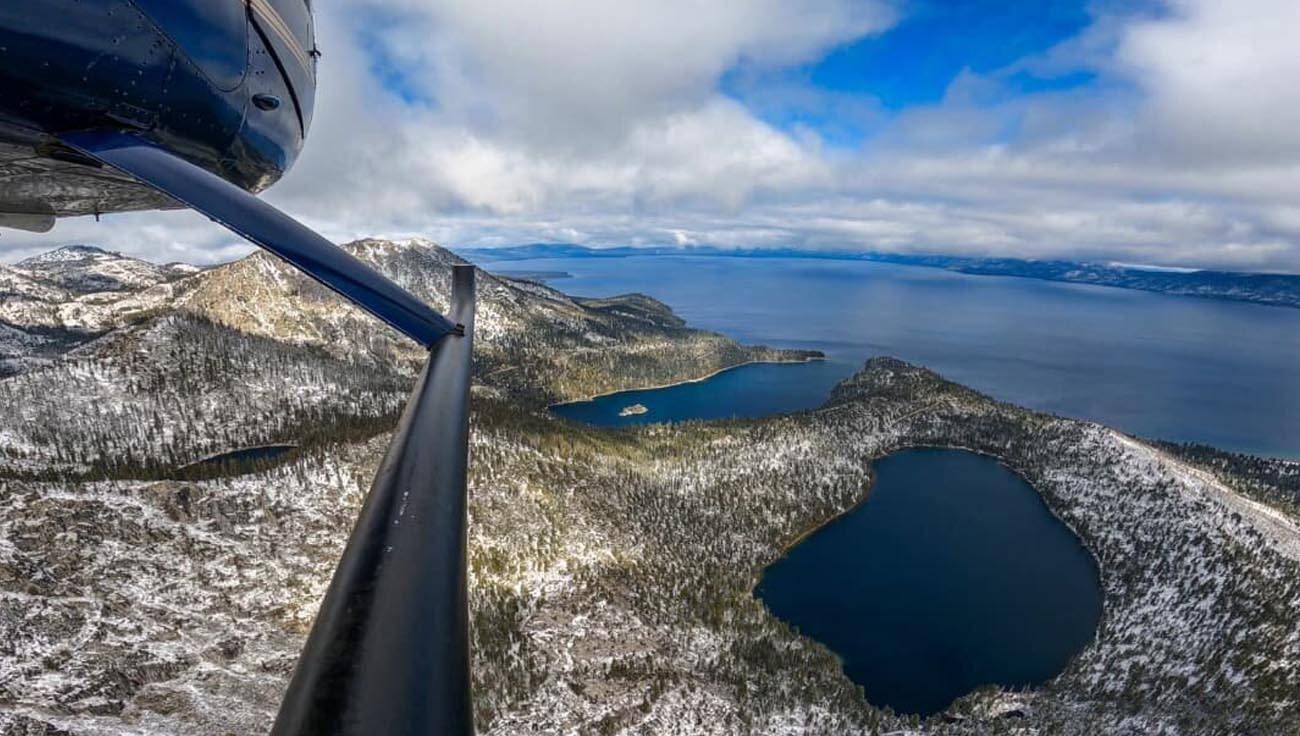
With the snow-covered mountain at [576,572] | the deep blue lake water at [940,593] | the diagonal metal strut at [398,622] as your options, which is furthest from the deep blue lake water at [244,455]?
the diagonal metal strut at [398,622]

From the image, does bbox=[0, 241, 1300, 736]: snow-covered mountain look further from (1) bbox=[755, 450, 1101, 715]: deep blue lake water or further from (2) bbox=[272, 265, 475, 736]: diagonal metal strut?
(2) bbox=[272, 265, 475, 736]: diagonal metal strut

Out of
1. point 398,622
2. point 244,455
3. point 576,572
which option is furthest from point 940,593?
point 244,455

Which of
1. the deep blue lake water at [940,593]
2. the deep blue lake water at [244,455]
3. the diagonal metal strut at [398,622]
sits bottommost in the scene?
the deep blue lake water at [940,593]

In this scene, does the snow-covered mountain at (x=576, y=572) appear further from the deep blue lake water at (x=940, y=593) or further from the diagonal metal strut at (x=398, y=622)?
the diagonal metal strut at (x=398, y=622)

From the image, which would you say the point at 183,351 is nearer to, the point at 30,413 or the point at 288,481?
the point at 30,413

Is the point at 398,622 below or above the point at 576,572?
above

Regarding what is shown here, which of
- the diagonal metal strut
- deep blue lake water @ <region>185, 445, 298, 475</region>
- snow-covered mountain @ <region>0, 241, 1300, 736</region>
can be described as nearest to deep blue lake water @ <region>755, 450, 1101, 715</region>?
snow-covered mountain @ <region>0, 241, 1300, 736</region>

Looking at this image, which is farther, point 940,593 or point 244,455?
point 244,455

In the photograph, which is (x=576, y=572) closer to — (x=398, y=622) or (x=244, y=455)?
(x=398, y=622)
